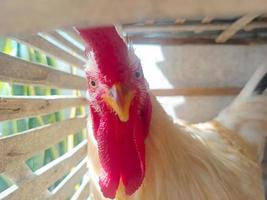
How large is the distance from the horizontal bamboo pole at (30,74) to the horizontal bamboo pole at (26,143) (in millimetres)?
219

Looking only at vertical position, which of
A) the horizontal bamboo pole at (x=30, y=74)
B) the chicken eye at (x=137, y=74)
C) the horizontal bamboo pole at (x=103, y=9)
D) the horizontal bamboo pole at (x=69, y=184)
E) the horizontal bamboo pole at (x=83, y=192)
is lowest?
the horizontal bamboo pole at (x=83, y=192)

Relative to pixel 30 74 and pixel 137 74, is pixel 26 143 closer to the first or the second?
pixel 30 74

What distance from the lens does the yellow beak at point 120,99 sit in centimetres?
Answer: 109

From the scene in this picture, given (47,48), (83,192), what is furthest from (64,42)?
(83,192)

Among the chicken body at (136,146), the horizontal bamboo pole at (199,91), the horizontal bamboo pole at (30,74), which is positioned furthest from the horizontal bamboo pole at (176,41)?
the chicken body at (136,146)

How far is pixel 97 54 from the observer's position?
1139mm

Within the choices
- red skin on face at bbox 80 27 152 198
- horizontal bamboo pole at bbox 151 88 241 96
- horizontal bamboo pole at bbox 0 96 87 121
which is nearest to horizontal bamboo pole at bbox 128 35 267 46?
horizontal bamboo pole at bbox 151 88 241 96

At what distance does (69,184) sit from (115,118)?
1.10 metres

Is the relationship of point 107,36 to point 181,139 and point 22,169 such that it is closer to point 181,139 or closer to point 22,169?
point 181,139

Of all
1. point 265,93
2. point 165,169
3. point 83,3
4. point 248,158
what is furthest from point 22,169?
point 265,93

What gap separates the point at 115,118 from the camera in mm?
1196

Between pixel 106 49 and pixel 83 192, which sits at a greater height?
pixel 106 49

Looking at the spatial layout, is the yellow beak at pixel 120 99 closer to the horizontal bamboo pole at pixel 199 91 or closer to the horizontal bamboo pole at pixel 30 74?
the horizontal bamboo pole at pixel 30 74

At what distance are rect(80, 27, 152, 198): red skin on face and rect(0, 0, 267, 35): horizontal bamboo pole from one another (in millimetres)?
703
